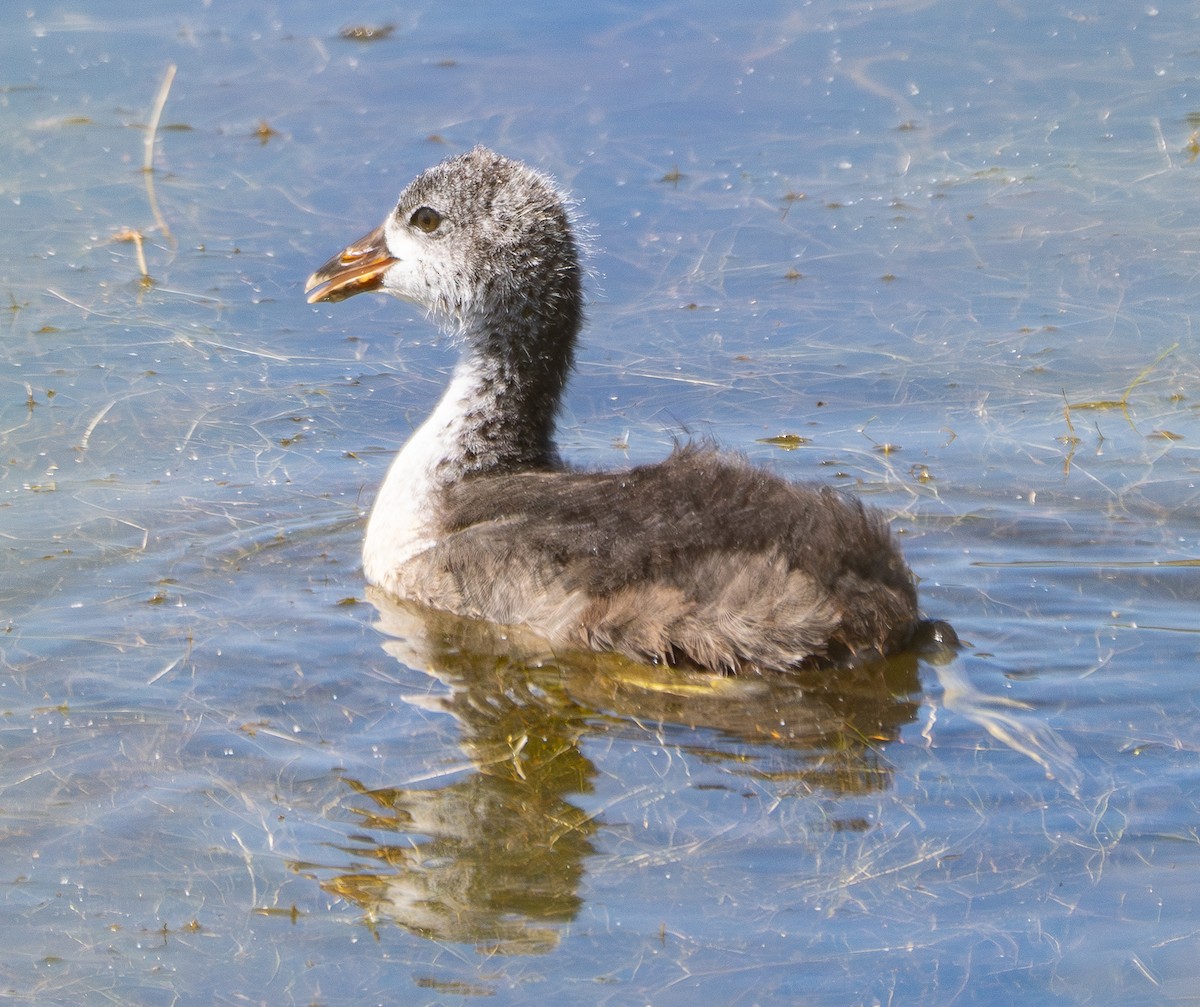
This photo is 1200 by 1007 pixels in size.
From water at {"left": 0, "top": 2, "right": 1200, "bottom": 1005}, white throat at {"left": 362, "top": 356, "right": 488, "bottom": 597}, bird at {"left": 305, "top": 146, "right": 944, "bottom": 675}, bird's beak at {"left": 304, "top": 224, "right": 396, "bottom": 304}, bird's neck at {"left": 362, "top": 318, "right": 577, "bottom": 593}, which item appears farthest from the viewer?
bird's beak at {"left": 304, "top": 224, "right": 396, "bottom": 304}

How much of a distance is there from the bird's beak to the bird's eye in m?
0.21

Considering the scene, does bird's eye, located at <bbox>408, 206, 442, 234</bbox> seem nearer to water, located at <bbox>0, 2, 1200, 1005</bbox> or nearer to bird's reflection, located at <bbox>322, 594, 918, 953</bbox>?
water, located at <bbox>0, 2, 1200, 1005</bbox>

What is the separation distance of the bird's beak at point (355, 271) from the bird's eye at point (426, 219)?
21cm

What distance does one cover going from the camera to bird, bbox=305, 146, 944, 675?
5977 mm

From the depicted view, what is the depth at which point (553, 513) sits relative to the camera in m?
6.36

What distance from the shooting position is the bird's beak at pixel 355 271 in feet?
24.9

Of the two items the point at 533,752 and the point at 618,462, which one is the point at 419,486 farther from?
the point at 533,752

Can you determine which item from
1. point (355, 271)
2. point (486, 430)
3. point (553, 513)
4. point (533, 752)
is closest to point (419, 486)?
point (486, 430)

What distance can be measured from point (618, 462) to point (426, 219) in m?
1.30

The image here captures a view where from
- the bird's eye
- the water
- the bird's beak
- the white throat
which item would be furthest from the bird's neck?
the bird's beak

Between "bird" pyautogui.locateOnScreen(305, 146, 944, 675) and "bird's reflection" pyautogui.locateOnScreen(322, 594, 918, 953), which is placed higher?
"bird" pyautogui.locateOnScreen(305, 146, 944, 675)

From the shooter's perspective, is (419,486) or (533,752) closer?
(533,752)

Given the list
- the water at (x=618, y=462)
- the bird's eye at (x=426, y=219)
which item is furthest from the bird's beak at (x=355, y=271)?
the water at (x=618, y=462)

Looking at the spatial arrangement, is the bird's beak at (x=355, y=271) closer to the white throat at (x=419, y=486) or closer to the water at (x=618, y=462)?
the white throat at (x=419, y=486)
